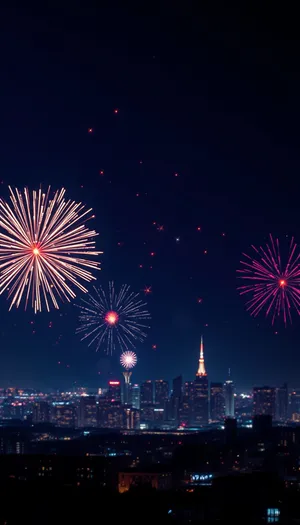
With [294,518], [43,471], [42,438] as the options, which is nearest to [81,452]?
[42,438]

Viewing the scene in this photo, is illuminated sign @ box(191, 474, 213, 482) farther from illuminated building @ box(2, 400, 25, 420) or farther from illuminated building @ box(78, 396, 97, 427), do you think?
illuminated building @ box(2, 400, 25, 420)

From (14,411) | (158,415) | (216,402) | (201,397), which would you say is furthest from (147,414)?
(14,411)

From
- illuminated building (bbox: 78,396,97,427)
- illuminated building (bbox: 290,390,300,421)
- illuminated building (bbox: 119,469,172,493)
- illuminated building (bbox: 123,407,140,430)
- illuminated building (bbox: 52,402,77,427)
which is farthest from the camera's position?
illuminated building (bbox: 290,390,300,421)

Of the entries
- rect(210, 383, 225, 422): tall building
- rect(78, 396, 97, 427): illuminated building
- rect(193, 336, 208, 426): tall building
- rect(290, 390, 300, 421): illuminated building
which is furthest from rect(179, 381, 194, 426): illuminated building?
rect(290, 390, 300, 421): illuminated building

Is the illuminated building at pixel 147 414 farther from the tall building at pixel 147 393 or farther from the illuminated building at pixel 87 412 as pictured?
the illuminated building at pixel 87 412

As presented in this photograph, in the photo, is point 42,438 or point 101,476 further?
point 42,438

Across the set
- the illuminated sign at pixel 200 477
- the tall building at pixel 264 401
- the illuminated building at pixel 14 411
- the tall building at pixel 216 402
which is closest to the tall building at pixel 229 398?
the tall building at pixel 216 402

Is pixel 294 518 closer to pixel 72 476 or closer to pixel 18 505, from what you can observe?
pixel 18 505
